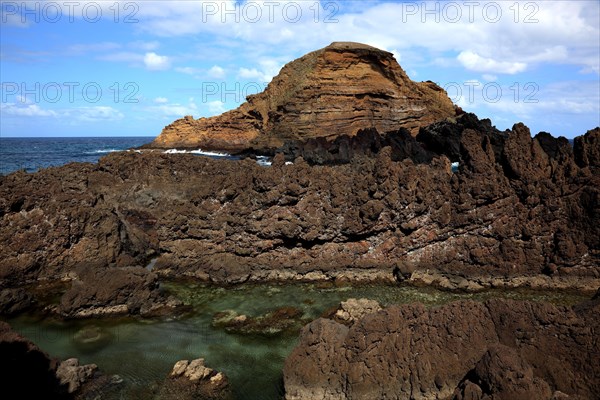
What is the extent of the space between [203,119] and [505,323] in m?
76.9

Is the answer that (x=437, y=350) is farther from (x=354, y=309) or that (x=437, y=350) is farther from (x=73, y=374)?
(x=73, y=374)

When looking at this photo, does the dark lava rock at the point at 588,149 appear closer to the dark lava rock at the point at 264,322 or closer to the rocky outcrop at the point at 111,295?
the dark lava rock at the point at 264,322

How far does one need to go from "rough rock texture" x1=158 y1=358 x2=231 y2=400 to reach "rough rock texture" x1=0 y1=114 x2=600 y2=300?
5976mm

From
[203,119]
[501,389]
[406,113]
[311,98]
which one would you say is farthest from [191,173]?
[203,119]

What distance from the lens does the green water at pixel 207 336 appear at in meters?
9.09

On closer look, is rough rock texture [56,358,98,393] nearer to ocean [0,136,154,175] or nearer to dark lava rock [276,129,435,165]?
ocean [0,136,154,175]

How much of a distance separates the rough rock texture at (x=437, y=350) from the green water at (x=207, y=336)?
128 centimetres

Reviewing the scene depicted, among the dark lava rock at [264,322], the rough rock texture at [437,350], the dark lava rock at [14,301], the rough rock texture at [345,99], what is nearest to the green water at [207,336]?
the dark lava rock at [264,322]

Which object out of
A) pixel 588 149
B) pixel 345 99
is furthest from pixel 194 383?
pixel 345 99

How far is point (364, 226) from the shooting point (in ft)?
50.0

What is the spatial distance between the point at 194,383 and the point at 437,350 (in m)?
4.92

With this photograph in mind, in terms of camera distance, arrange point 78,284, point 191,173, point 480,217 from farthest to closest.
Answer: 1. point 191,173
2. point 480,217
3. point 78,284

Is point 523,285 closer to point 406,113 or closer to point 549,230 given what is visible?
point 549,230

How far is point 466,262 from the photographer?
15125 millimetres
